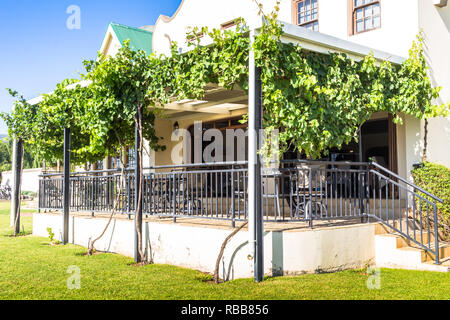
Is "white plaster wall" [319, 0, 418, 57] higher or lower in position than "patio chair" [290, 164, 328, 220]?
higher

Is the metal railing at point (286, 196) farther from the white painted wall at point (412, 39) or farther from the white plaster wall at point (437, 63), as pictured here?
the white plaster wall at point (437, 63)

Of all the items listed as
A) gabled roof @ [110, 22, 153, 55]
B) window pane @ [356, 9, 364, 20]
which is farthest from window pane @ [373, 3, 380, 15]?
gabled roof @ [110, 22, 153, 55]

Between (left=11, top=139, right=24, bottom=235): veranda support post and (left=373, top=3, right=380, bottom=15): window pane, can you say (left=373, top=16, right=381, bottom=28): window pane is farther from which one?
(left=11, top=139, right=24, bottom=235): veranda support post

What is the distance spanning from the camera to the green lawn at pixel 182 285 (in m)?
5.01

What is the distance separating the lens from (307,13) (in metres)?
10.3

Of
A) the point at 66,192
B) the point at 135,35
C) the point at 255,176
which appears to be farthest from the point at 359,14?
the point at 135,35

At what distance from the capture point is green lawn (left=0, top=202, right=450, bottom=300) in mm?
5008

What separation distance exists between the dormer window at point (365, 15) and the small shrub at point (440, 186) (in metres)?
3.31

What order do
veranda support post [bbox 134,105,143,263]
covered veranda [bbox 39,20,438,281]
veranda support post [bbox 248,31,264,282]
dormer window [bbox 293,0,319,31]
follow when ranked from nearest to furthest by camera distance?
1. veranda support post [bbox 248,31,264,282]
2. covered veranda [bbox 39,20,438,281]
3. veranda support post [bbox 134,105,143,263]
4. dormer window [bbox 293,0,319,31]

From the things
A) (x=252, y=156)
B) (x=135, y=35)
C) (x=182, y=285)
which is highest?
(x=135, y=35)

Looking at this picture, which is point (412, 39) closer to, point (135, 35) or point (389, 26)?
point (389, 26)

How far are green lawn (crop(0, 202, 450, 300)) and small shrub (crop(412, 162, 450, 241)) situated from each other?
1.90 metres

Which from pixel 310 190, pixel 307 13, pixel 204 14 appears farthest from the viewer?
pixel 204 14

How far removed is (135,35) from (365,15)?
10.6 metres
